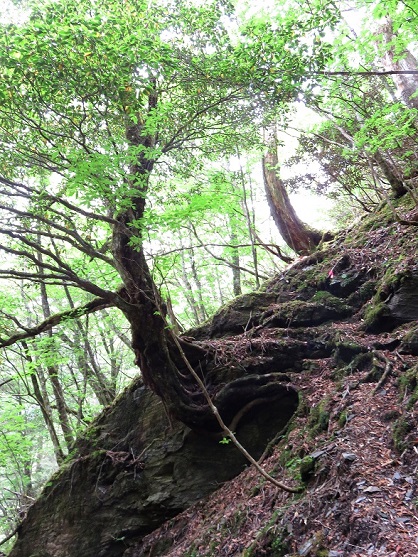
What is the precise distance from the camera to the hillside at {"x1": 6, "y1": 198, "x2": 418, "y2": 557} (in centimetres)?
347

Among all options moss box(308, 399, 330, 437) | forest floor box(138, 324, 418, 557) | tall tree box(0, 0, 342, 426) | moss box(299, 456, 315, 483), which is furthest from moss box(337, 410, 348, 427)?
tall tree box(0, 0, 342, 426)

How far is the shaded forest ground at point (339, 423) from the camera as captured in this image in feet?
10.5

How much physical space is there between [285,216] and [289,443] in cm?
751

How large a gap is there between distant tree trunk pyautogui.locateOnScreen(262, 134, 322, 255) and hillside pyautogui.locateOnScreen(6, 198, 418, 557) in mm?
1734

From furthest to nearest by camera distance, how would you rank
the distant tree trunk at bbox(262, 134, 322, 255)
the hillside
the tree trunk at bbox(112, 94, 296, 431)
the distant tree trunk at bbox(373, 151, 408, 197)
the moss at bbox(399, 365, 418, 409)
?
the distant tree trunk at bbox(262, 134, 322, 255) < the distant tree trunk at bbox(373, 151, 408, 197) < the tree trunk at bbox(112, 94, 296, 431) < the moss at bbox(399, 365, 418, 409) < the hillside

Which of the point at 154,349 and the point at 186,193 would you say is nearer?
the point at 154,349

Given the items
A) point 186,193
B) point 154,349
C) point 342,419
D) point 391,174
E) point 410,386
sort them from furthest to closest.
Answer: point 391,174 → point 186,193 → point 154,349 → point 342,419 → point 410,386

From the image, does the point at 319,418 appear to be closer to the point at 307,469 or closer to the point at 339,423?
the point at 339,423

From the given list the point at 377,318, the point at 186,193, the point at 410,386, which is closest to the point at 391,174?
the point at 377,318

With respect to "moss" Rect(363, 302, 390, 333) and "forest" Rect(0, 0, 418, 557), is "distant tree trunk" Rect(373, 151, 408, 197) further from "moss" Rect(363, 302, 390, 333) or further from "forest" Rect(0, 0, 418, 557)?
"moss" Rect(363, 302, 390, 333)

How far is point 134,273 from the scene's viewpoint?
637 cm

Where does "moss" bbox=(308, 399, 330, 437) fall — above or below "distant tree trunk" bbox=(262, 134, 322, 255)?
below

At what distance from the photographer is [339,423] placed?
4574 mm

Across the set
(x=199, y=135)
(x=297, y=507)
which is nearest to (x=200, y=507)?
(x=297, y=507)
